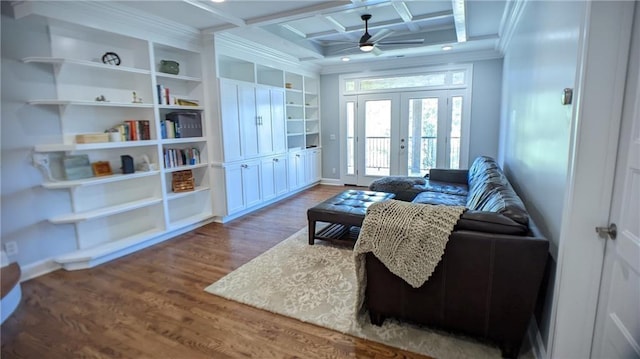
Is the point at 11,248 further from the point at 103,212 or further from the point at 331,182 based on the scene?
the point at 331,182

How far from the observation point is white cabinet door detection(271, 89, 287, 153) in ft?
18.5

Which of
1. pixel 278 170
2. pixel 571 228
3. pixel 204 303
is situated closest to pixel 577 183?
pixel 571 228

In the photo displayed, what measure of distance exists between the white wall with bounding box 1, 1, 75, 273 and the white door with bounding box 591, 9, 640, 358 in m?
4.26

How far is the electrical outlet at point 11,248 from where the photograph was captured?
9.68 ft

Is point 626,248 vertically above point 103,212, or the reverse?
point 626,248

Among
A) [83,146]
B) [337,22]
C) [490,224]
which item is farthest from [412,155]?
[83,146]

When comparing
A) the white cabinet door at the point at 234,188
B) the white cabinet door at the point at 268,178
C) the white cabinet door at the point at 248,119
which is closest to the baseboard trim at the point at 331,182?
the white cabinet door at the point at 268,178

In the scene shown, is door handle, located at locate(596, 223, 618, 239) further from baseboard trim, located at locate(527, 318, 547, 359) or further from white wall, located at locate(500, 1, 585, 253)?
baseboard trim, located at locate(527, 318, 547, 359)

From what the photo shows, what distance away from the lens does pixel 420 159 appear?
6531 millimetres

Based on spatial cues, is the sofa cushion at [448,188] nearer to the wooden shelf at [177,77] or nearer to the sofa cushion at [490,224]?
the sofa cushion at [490,224]

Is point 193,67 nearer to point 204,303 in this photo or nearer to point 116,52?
point 116,52

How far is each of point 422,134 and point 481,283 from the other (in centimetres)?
495

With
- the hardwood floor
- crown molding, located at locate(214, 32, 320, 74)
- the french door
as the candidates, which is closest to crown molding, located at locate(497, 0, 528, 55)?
the french door

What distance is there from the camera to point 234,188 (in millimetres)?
4789
